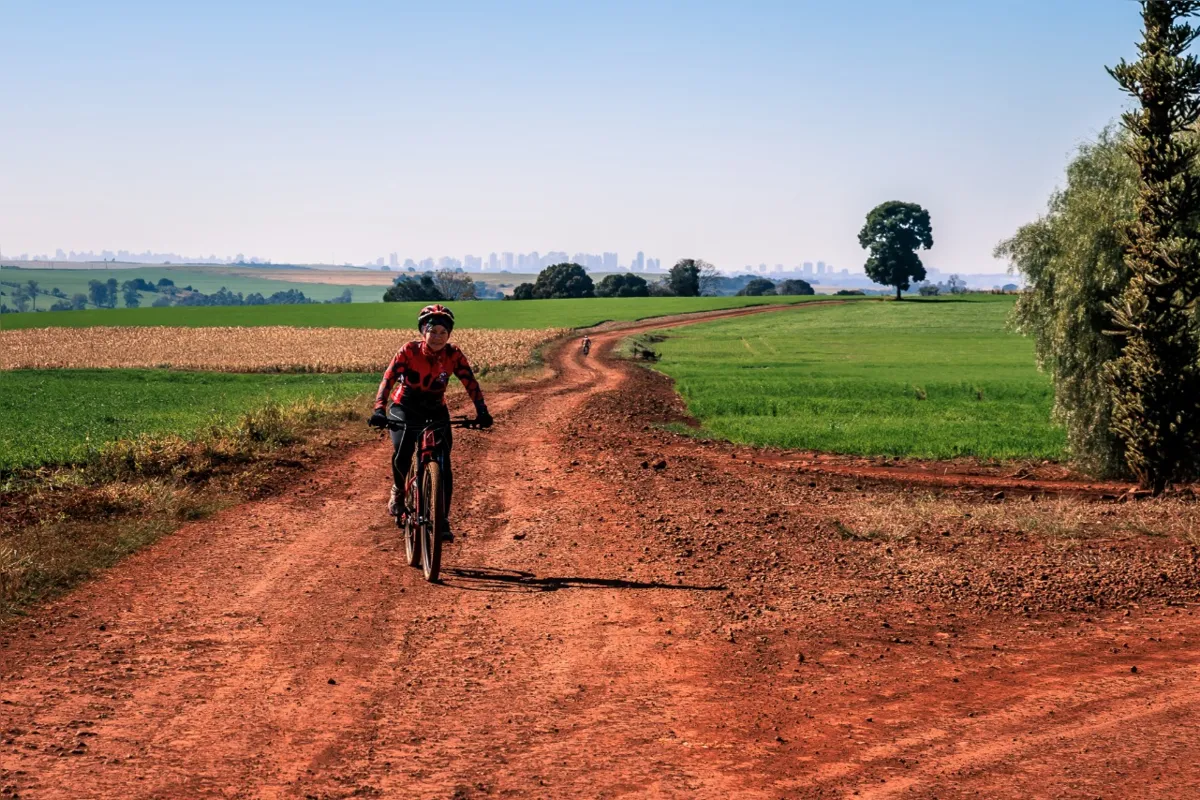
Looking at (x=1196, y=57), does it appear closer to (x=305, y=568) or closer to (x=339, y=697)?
(x=305, y=568)

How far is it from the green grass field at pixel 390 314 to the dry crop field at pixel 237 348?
13982mm

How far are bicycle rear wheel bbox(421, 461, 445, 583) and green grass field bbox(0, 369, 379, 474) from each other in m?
8.77

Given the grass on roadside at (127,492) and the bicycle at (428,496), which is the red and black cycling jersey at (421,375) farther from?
the grass on roadside at (127,492)

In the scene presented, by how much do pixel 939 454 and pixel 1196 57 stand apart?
887cm

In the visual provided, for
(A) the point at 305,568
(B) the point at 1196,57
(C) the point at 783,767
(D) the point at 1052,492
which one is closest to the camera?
(C) the point at 783,767

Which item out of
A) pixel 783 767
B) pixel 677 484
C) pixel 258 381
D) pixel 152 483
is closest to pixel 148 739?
pixel 783 767

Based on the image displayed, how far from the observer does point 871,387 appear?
36.2 m

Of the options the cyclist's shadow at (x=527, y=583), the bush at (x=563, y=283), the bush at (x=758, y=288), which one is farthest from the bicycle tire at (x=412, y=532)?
the bush at (x=758, y=288)

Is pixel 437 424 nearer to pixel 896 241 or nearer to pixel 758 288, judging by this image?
pixel 896 241

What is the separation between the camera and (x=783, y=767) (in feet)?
19.2

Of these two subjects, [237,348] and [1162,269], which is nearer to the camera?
[1162,269]

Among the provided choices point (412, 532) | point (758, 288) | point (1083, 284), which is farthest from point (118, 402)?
point (758, 288)

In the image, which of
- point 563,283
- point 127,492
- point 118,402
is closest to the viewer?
point 127,492

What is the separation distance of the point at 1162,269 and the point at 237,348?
52.0 meters
